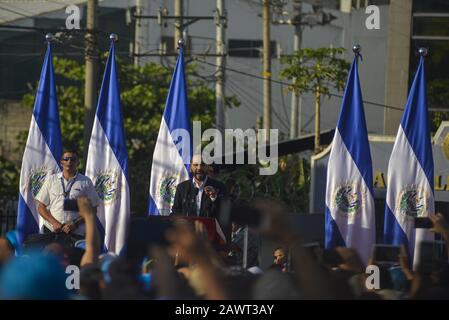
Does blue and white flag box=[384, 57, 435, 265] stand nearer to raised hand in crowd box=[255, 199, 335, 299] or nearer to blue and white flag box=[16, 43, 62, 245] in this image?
blue and white flag box=[16, 43, 62, 245]

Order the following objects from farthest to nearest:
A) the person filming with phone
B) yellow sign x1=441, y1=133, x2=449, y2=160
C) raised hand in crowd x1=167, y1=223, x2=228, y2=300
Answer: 1. yellow sign x1=441, y1=133, x2=449, y2=160
2. the person filming with phone
3. raised hand in crowd x1=167, y1=223, x2=228, y2=300

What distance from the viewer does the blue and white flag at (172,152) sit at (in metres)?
13.7

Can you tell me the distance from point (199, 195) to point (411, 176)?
3000 millimetres

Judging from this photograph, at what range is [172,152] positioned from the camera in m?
13.9

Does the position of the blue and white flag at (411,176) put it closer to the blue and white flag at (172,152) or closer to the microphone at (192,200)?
the blue and white flag at (172,152)

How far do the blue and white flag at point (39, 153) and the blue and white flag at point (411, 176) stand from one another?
405 centimetres

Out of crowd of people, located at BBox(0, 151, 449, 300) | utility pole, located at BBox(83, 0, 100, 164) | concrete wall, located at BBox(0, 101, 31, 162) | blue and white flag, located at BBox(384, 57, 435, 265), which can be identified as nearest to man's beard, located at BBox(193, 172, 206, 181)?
blue and white flag, located at BBox(384, 57, 435, 265)

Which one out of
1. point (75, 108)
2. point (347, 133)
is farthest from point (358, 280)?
point (75, 108)

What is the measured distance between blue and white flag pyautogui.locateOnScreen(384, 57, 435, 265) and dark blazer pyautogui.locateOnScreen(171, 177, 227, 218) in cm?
247

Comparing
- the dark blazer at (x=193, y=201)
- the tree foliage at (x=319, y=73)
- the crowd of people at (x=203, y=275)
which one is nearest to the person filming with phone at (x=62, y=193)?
the dark blazer at (x=193, y=201)

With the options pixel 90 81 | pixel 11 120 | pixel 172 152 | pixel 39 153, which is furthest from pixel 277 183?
pixel 11 120

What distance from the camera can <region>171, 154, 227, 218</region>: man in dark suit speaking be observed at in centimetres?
1162

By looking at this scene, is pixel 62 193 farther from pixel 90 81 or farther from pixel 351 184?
pixel 90 81

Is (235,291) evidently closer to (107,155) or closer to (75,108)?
(107,155)
